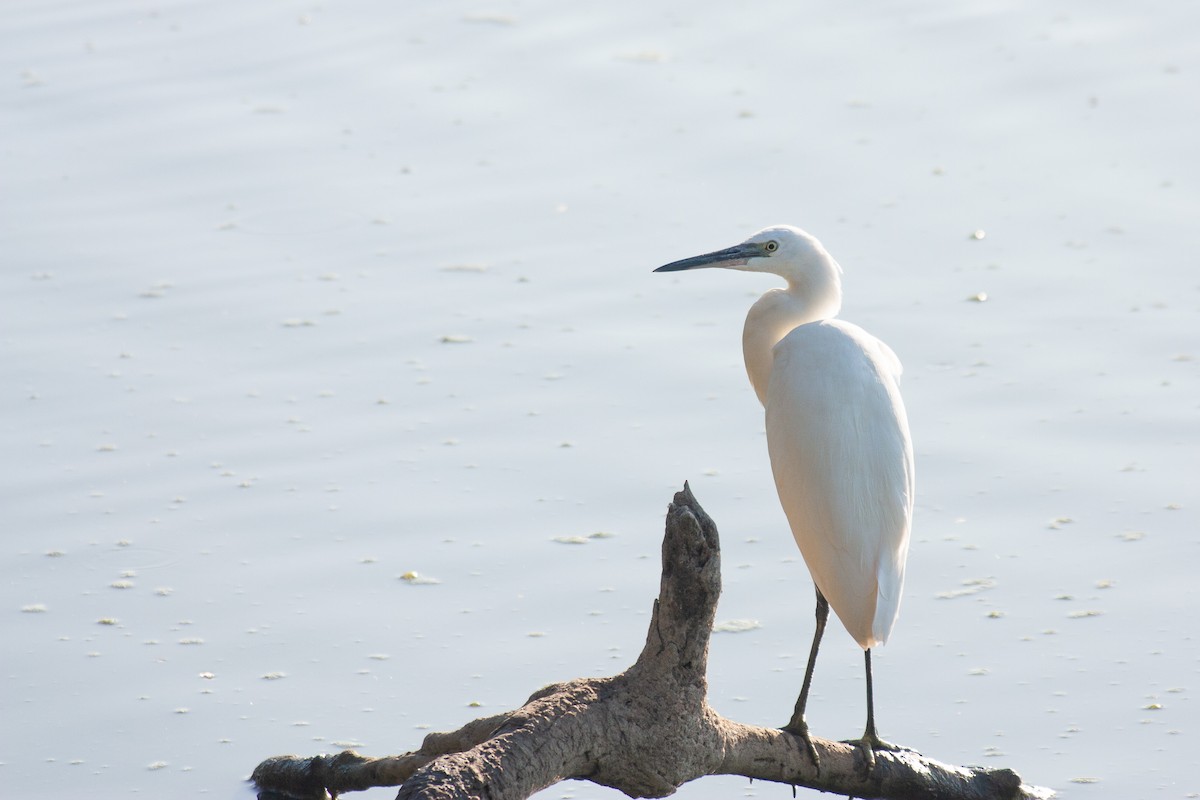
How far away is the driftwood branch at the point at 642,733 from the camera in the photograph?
350 centimetres

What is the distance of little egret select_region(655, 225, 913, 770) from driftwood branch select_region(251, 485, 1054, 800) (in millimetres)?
553

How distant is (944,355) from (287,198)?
323 centimetres

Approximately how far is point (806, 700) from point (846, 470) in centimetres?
69

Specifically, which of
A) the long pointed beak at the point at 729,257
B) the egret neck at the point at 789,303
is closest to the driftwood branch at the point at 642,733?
the egret neck at the point at 789,303

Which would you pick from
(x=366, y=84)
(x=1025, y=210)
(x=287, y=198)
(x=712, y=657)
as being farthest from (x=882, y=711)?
(x=366, y=84)

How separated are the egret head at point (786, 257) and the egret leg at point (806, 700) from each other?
0.91m

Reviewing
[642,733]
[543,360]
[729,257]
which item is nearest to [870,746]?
[642,733]

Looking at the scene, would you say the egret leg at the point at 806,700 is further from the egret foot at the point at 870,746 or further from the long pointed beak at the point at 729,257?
the long pointed beak at the point at 729,257

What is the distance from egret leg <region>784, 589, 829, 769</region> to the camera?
14.2ft

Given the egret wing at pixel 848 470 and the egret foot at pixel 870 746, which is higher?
the egret wing at pixel 848 470

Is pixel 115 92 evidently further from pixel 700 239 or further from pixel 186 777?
pixel 186 777

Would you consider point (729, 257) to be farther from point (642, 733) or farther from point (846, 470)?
point (642, 733)

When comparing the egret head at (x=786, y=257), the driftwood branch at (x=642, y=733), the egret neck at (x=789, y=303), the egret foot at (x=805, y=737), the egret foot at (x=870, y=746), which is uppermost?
the egret head at (x=786, y=257)

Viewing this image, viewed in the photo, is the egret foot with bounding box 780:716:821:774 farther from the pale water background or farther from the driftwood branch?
the pale water background
